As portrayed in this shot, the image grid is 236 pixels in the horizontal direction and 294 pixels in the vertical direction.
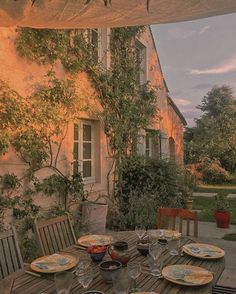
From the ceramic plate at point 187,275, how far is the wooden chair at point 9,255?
1215 mm

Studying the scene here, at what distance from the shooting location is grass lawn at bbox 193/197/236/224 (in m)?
7.72

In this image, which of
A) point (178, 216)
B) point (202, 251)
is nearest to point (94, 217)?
point (178, 216)

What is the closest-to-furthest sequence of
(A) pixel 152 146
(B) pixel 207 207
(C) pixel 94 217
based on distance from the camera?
(C) pixel 94 217, (B) pixel 207 207, (A) pixel 152 146

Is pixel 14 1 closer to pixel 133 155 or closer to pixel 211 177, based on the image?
pixel 133 155

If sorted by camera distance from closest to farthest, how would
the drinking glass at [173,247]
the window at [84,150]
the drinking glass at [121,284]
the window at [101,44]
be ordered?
the drinking glass at [121,284]
the drinking glass at [173,247]
the window at [84,150]
the window at [101,44]

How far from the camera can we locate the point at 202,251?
259 centimetres

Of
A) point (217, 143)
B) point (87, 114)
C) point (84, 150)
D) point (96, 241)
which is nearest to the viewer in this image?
point (96, 241)

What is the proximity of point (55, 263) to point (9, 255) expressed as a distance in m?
0.47

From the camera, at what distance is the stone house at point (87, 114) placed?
4.67 meters

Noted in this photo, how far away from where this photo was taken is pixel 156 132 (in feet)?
30.9

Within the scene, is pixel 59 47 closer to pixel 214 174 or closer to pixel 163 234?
pixel 163 234

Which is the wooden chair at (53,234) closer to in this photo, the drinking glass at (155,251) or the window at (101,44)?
the drinking glass at (155,251)

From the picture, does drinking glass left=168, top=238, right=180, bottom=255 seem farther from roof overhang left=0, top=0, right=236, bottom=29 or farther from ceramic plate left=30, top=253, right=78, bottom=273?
roof overhang left=0, top=0, right=236, bottom=29

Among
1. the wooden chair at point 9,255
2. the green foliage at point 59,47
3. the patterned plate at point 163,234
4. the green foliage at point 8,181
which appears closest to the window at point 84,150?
the green foliage at point 59,47
